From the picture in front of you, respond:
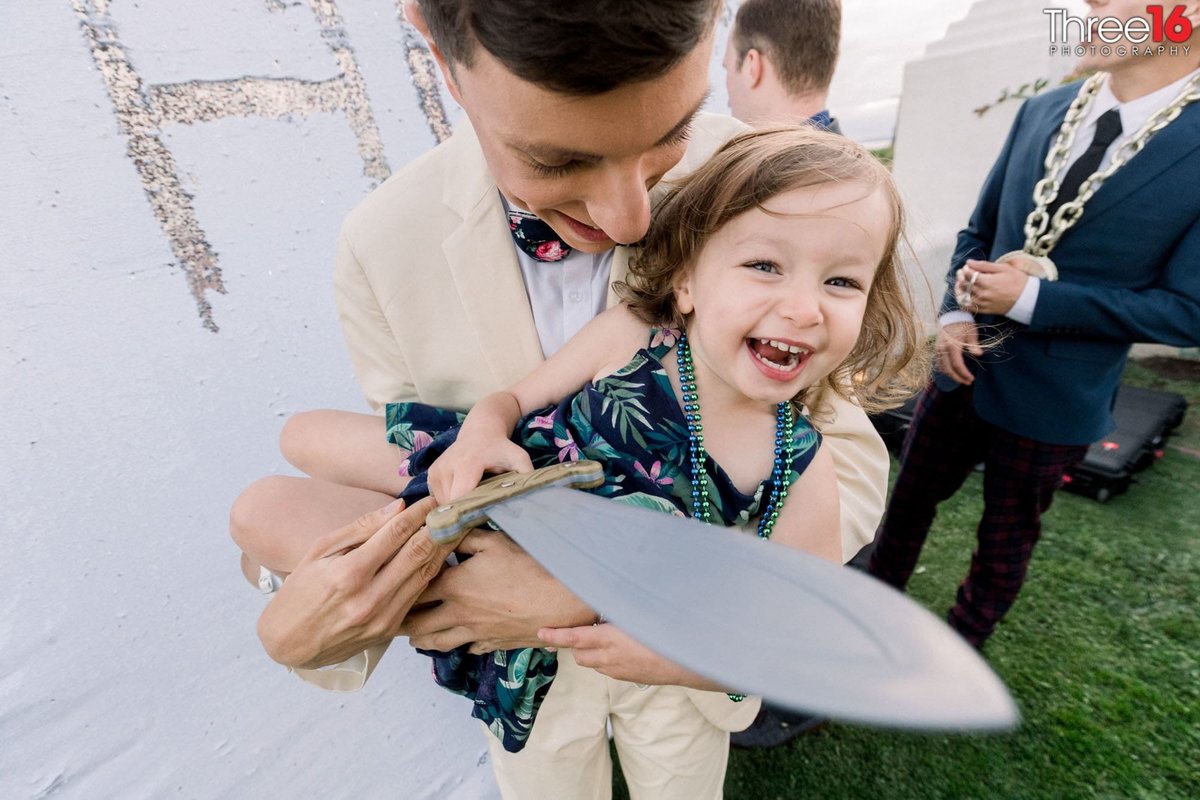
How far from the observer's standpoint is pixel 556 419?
3.70 ft

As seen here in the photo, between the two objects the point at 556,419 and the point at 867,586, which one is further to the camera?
the point at 556,419

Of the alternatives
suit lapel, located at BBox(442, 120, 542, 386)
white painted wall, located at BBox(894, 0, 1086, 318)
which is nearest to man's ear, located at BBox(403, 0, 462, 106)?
suit lapel, located at BBox(442, 120, 542, 386)

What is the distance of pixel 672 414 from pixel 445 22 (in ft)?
2.31

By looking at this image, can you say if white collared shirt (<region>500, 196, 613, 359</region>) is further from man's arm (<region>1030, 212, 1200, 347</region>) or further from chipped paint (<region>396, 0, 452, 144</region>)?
man's arm (<region>1030, 212, 1200, 347</region>)

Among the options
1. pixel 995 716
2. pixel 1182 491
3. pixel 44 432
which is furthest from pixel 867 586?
pixel 1182 491

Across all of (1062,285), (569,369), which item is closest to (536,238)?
(569,369)

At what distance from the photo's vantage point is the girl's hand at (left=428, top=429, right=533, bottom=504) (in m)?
0.95

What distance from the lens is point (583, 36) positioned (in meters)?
0.69

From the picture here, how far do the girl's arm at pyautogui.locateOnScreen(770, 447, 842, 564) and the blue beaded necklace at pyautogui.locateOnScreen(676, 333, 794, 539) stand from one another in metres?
0.02

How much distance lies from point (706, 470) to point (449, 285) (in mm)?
664

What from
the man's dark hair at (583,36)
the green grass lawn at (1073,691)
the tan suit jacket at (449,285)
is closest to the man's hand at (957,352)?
the tan suit jacket at (449,285)

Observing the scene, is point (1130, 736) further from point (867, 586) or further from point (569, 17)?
point (569, 17)

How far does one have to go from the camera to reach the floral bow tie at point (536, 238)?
1.26m

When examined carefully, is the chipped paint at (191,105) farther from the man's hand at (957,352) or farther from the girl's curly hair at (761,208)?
the man's hand at (957,352)
